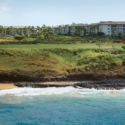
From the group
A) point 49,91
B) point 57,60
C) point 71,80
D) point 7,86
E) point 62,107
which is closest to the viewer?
point 62,107

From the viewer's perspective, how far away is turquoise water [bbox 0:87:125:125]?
14701 millimetres

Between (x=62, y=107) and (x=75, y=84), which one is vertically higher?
(x=75, y=84)

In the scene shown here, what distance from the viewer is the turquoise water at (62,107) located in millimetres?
14701

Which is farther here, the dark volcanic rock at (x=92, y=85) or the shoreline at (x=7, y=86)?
the dark volcanic rock at (x=92, y=85)

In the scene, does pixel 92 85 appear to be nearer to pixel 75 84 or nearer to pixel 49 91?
pixel 75 84

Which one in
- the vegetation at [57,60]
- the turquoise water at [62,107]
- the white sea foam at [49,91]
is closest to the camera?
the turquoise water at [62,107]

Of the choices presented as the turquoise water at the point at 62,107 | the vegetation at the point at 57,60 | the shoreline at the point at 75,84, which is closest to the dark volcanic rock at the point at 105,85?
the shoreline at the point at 75,84

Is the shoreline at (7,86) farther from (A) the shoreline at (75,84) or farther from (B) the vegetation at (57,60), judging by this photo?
(B) the vegetation at (57,60)

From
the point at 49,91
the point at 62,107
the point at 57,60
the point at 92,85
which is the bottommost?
the point at 62,107

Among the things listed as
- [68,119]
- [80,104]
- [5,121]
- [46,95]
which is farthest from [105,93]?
[5,121]

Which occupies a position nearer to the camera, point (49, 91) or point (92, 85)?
point (49, 91)

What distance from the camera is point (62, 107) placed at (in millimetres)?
17375

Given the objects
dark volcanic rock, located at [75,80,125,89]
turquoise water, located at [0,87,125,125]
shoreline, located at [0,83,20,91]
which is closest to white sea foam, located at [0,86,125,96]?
turquoise water, located at [0,87,125,125]

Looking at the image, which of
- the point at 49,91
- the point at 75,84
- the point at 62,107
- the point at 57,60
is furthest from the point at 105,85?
the point at 62,107
